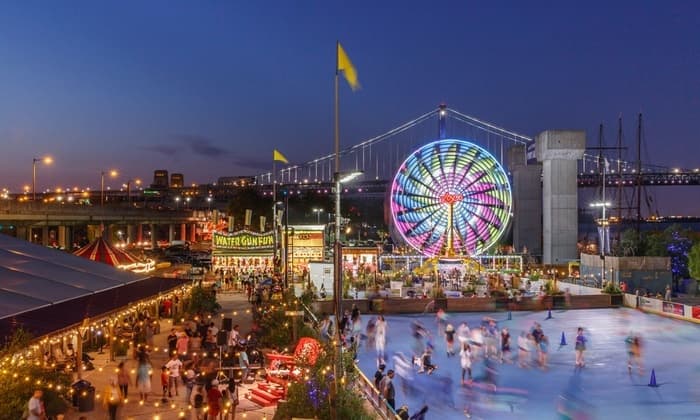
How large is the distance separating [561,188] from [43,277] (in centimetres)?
4226

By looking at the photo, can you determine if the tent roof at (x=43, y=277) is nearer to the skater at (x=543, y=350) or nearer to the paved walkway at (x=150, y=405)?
the paved walkway at (x=150, y=405)

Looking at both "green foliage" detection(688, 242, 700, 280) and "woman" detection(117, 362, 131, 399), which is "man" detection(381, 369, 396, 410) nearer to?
"woman" detection(117, 362, 131, 399)

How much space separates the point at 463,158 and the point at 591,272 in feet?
40.4

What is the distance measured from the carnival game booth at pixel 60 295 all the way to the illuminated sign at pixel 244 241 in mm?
16465

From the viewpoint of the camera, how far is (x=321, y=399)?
32.5ft

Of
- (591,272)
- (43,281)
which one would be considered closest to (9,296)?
(43,281)

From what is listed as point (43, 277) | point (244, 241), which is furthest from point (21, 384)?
point (244, 241)

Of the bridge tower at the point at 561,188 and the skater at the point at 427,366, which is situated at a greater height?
the bridge tower at the point at 561,188

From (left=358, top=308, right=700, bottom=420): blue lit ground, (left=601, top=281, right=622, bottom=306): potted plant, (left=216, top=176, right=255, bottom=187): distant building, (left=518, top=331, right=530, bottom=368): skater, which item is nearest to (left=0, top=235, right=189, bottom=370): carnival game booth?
(left=358, top=308, right=700, bottom=420): blue lit ground

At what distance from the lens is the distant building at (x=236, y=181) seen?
156875 mm

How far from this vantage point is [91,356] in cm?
1778

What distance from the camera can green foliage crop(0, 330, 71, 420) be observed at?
1004cm

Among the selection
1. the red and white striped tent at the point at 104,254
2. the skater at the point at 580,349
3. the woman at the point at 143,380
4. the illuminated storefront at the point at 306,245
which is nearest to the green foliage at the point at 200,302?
the red and white striped tent at the point at 104,254

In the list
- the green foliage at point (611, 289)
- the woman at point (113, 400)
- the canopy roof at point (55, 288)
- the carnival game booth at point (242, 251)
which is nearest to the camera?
the woman at point (113, 400)
